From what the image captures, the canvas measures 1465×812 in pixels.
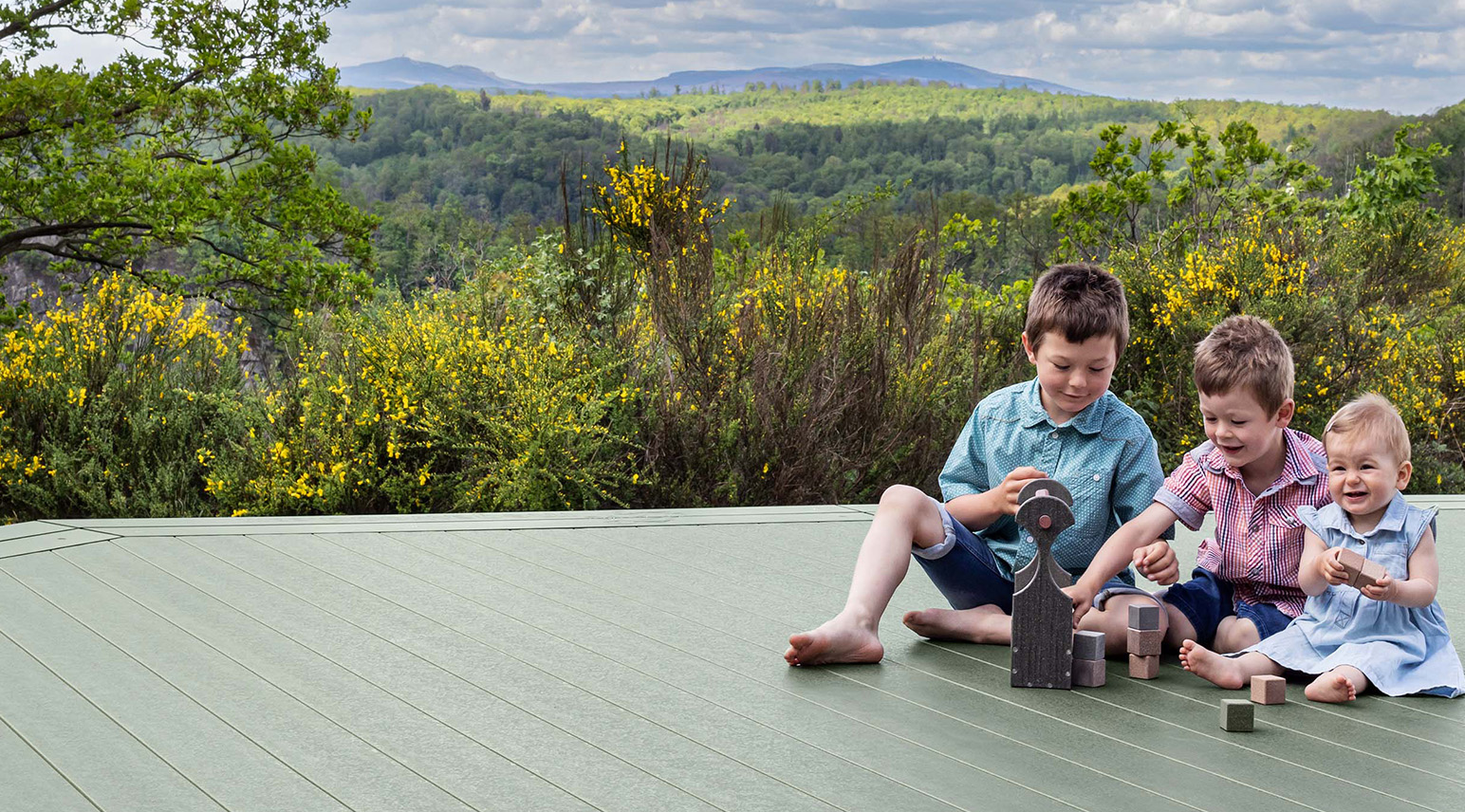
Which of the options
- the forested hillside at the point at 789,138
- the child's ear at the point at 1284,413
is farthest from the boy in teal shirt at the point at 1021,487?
the forested hillside at the point at 789,138

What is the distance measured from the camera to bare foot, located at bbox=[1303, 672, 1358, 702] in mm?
2141

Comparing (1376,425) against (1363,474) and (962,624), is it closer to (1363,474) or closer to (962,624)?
(1363,474)

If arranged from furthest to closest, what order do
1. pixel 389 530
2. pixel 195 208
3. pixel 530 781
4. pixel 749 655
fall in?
pixel 195 208 → pixel 389 530 → pixel 749 655 → pixel 530 781

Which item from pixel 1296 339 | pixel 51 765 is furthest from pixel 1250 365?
pixel 1296 339

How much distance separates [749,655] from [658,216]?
3259 mm

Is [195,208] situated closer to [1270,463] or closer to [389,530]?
[389,530]

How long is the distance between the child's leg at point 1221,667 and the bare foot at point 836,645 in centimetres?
54

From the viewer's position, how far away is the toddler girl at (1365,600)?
218cm

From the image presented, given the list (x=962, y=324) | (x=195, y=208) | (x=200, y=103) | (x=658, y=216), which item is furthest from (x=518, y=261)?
(x=200, y=103)

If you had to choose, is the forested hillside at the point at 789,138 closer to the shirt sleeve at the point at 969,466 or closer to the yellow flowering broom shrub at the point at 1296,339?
the yellow flowering broom shrub at the point at 1296,339

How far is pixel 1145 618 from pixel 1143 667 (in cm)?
9

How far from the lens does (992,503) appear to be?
2.39 m

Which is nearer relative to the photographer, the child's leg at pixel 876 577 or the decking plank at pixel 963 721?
the decking plank at pixel 963 721

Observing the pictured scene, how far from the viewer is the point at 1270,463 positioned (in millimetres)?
Result: 2391
